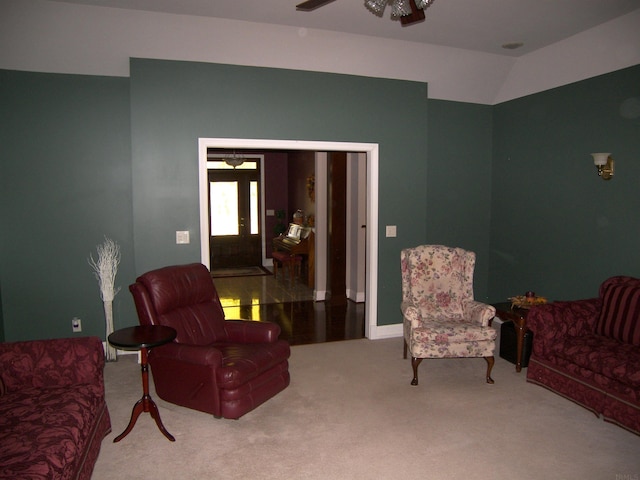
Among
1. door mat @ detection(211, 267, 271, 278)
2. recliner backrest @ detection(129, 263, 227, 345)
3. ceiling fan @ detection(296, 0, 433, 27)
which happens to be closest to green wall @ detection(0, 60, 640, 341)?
recliner backrest @ detection(129, 263, 227, 345)

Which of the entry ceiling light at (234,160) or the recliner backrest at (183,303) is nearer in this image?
the recliner backrest at (183,303)

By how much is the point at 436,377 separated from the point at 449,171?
2.68 meters

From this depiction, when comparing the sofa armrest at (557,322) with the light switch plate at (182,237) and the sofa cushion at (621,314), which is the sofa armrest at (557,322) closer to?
the sofa cushion at (621,314)

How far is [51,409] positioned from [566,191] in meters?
4.86

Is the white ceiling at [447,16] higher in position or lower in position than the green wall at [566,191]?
higher

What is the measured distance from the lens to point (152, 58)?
4.26 meters

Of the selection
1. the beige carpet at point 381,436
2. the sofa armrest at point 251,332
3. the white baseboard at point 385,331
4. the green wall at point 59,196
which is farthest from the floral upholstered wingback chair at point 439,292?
the green wall at point 59,196

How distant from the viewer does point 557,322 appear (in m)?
3.79

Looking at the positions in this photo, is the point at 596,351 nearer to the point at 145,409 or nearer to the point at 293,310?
the point at 145,409

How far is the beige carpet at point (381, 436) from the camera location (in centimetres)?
276

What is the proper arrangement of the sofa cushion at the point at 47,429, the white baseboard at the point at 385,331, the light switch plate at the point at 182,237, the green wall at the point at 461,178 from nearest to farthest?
the sofa cushion at the point at 47,429 → the light switch plate at the point at 182,237 → the white baseboard at the point at 385,331 → the green wall at the point at 461,178

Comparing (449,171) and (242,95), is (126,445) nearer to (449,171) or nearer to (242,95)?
(242,95)

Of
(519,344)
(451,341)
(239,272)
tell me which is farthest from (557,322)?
(239,272)

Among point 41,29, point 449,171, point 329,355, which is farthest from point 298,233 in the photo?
point 41,29
